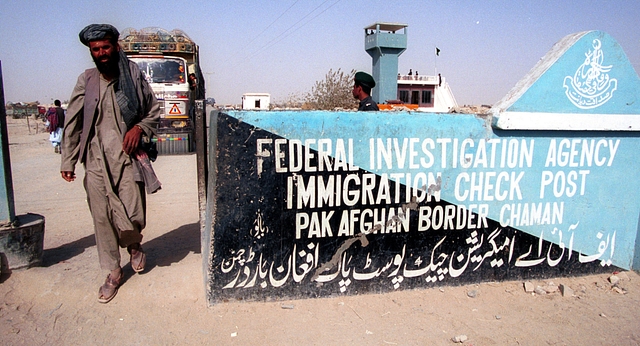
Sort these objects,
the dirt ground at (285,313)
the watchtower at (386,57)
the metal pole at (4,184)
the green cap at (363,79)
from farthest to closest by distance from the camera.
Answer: the watchtower at (386,57)
the green cap at (363,79)
the metal pole at (4,184)
the dirt ground at (285,313)

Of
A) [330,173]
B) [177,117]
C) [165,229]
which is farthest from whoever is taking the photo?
[177,117]

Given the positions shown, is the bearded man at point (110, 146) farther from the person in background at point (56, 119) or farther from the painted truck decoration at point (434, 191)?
the person in background at point (56, 119)

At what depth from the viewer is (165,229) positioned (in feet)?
15.4

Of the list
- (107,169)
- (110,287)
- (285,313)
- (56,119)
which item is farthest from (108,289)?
(56,119)

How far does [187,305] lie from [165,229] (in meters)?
1.94

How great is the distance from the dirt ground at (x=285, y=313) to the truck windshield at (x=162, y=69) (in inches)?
347

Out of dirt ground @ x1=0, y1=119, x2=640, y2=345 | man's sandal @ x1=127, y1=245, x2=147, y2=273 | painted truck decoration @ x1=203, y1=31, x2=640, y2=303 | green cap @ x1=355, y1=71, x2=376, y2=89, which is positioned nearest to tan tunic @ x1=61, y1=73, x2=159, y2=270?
man's sandal @ x1=127, y1=245, x2=147, y2=273

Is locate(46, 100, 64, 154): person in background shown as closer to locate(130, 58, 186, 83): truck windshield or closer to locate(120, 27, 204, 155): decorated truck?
locate(120, 27, 204, 155): decorated truck

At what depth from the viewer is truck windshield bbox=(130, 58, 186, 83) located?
11.8 metres

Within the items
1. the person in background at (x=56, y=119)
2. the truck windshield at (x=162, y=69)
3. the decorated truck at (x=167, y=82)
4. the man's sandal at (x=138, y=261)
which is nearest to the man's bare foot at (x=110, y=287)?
the man's sandal at (x=138, y=261)

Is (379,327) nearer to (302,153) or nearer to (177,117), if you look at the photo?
(302,153)

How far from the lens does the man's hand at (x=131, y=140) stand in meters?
3.04

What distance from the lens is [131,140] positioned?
3045 millimetres

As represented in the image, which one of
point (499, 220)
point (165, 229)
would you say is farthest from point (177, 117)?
point (499, 220)
